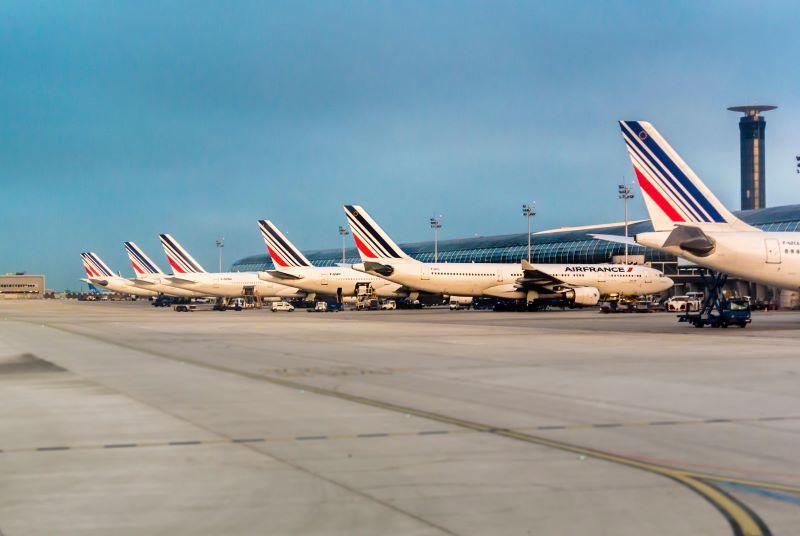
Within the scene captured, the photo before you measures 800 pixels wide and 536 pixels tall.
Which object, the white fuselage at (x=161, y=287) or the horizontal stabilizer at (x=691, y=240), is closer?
the horizontal stabilizer at (x=691, y=240)

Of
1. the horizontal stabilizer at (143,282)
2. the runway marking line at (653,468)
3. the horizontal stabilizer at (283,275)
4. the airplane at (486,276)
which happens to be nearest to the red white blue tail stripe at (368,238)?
the airplane at (486,276)

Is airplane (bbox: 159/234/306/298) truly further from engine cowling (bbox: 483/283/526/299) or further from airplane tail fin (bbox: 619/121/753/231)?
airplane tail fin (bbox: 619/121/753/231)

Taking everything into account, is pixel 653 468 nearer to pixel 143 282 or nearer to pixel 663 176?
pixel 663 176

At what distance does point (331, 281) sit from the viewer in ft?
294

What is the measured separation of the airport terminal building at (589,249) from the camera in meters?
95.5

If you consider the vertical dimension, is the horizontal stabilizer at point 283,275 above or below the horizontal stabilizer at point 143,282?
above

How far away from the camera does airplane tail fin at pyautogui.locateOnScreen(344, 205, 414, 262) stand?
247 ft

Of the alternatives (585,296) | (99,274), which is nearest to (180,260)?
(99,274)

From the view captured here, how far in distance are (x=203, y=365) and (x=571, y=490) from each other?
16554 mm

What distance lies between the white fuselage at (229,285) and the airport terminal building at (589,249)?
123ft

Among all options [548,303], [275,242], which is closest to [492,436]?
[548,303]

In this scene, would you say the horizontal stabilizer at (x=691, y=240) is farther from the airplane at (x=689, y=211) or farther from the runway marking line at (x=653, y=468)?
the runway marking line at (x=653, y=468)

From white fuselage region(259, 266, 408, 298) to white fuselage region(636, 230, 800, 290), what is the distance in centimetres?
4884

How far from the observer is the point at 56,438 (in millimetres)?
12297
